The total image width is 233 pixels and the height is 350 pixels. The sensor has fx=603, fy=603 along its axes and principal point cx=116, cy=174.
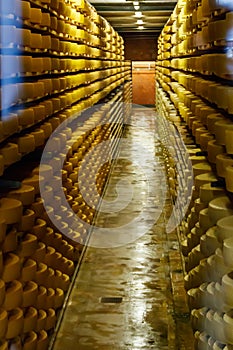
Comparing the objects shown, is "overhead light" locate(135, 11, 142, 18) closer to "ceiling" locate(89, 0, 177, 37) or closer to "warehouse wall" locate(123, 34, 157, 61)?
"ceiling" locate(89, 0, 177, 37)

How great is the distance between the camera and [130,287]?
18.3ft

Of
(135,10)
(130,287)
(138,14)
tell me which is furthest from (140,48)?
(130,287)

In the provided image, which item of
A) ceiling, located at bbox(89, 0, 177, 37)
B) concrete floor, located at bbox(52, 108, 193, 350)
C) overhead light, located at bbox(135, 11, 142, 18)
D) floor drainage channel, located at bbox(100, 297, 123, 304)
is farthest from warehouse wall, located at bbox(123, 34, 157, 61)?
floor drainage channel, located at bbox(100, 297, 123, 304)

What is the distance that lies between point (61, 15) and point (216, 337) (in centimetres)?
366

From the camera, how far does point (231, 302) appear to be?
254 centimetres

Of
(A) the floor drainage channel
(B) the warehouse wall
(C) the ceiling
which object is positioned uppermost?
(C) the ceiling

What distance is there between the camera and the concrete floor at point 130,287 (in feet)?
14.9

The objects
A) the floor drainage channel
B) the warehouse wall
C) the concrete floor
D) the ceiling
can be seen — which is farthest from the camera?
the warehouse wall

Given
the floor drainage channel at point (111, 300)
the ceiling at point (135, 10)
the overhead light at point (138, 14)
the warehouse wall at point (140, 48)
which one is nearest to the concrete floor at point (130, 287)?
the floor drainage channel at point (111, 300)

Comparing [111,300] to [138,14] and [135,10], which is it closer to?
[135,10]

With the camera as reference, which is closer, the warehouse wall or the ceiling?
the ceiling

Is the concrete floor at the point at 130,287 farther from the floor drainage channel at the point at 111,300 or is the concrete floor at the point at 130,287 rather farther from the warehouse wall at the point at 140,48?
the warehouse wall at the point at 140,48

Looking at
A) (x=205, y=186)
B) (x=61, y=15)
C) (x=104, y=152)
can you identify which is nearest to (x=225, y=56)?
(x=205, y=186)

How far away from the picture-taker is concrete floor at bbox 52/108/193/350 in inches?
178
